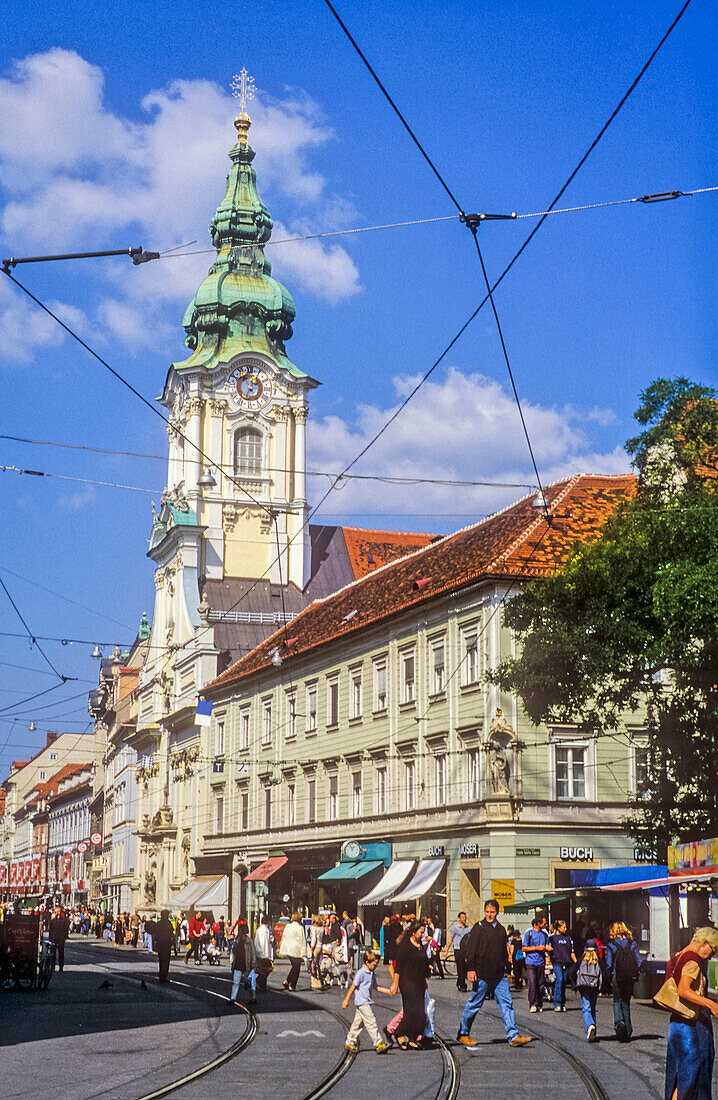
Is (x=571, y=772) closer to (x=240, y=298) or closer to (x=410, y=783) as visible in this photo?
(x=410, y=783)

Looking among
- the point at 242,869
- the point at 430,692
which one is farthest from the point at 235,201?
the point at 430,692

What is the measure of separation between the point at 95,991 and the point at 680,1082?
21.1m

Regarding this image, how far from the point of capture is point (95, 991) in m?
30.4

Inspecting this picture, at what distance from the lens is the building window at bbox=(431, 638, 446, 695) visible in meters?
46.7

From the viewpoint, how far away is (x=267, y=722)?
61375 mm

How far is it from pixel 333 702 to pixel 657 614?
2850cm

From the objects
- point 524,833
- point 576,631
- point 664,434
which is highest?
point 664,434

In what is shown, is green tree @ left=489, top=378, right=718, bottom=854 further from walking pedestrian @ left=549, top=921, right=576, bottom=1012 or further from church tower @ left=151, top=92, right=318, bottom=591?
church tower @ left=151, top=92, right=318, bottom=591

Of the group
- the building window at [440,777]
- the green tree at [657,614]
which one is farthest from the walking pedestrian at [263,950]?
the building window at [440,777]

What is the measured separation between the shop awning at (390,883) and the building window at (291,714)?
11462mm

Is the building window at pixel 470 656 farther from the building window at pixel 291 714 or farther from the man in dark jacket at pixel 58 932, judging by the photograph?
the building window at pixel 291 714

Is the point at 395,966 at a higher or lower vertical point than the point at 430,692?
lower

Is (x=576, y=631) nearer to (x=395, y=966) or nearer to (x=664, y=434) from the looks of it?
(x=664, y=434)

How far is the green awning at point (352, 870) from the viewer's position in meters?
48.6
